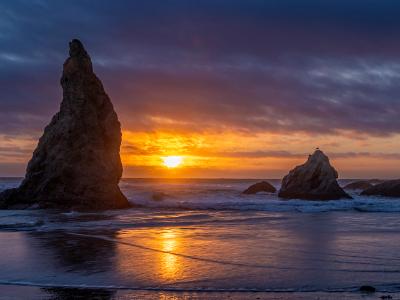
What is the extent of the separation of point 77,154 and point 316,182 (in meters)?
28.5

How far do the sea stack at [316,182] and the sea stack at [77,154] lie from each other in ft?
74.7

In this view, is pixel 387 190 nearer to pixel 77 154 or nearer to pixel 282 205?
pixel 282 205

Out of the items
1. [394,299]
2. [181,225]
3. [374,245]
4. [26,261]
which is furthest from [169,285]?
[181,225]

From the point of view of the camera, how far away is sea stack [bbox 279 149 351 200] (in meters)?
53.3

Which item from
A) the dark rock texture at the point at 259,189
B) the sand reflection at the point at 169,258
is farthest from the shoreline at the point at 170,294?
the dark rock texture at the point at 259,189

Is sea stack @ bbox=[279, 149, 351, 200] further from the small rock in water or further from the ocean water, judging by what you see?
the small rock in water

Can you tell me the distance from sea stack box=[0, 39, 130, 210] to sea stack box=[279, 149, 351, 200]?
74.7ft

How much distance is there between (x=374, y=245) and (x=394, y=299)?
25.9 feet

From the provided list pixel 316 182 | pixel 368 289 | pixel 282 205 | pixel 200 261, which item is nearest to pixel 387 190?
pixel 316 182

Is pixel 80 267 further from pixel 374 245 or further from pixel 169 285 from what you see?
pixel 374 245

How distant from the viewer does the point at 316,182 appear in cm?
5500

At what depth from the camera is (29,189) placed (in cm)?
3850

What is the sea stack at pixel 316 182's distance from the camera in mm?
53344

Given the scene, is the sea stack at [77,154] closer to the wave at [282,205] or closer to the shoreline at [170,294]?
the wave at [282,205]
